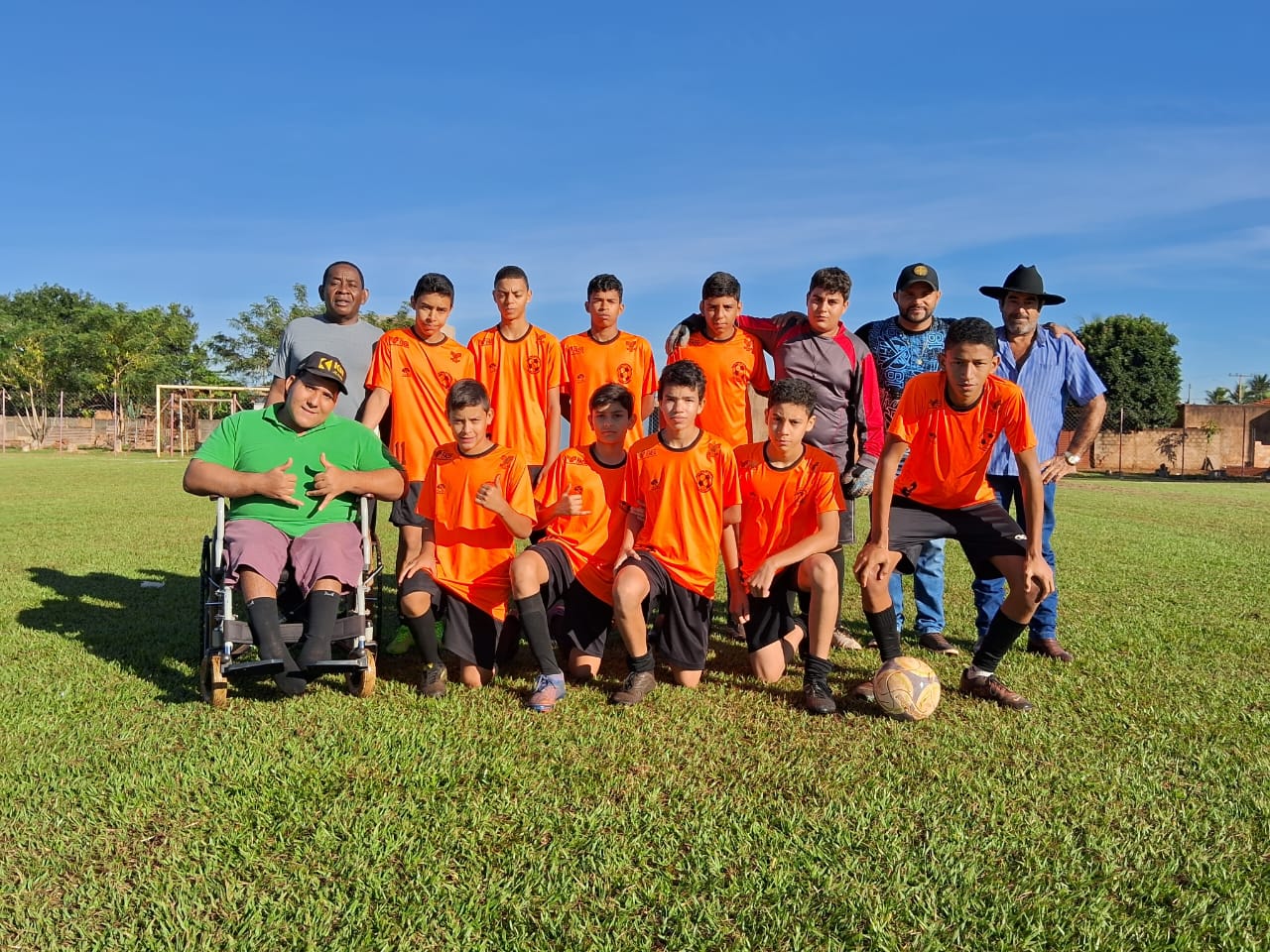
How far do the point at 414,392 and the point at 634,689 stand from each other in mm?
2411

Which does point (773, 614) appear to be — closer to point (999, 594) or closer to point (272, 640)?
point (999, 594)

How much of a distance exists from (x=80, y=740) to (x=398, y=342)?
2833mm

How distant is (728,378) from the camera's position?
559cm

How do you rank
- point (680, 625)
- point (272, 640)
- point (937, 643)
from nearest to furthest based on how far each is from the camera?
point (272, 640) → point (680, 625) → point (937, 643)

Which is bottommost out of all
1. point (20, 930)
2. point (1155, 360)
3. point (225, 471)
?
point (20, 930)

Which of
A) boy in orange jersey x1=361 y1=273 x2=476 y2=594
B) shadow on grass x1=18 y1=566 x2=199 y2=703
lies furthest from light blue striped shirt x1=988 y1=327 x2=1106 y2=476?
shadow on grass x1=18 y1=566 x2=199 y2=703

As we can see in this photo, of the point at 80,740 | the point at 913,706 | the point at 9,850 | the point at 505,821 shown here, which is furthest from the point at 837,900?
the point at 80,740

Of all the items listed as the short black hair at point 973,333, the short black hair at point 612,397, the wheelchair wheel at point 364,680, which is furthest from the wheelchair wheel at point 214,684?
the short black hair at point 973,333

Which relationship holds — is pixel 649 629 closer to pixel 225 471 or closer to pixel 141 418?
pixel 225 471

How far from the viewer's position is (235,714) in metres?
4.06

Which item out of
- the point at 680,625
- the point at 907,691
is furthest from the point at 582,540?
the point at 907,691

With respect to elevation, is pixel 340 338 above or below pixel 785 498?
above

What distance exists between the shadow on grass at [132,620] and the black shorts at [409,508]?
55.3 inches

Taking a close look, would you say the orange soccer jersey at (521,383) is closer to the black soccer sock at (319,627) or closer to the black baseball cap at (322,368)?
the black baseball cap at (322,368)
